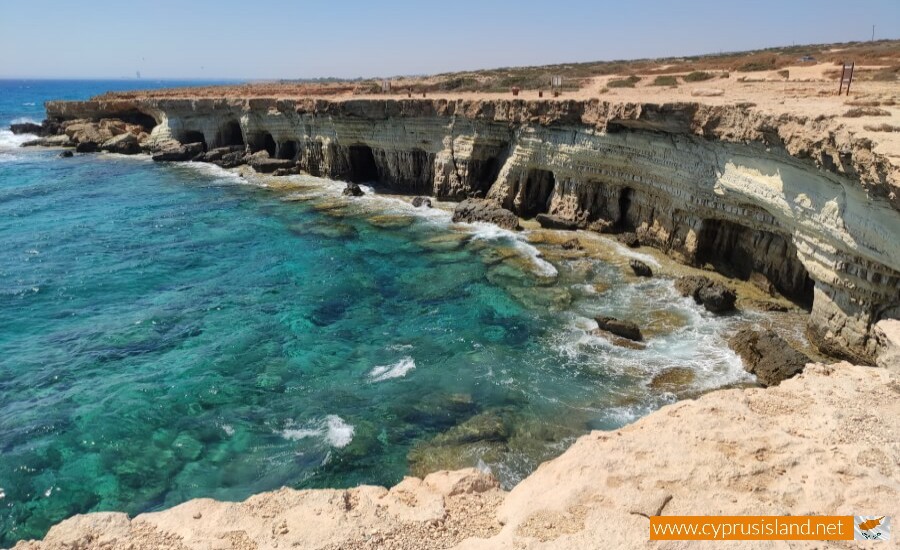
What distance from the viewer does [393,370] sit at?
15.6 meters

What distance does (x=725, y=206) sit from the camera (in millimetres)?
19562

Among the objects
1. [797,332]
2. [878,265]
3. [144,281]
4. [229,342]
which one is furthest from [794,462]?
[144,281]

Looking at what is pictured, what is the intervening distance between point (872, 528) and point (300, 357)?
13666 mm

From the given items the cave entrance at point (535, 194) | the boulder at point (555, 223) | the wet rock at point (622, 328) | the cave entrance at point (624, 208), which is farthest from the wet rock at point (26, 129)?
the wet rock at point (622, 328)

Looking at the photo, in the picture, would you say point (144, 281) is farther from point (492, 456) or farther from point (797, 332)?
point (797, 332)

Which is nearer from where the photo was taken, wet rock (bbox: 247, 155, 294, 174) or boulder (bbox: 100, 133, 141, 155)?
wet rock (bbox: 247, 155, 294, 174)

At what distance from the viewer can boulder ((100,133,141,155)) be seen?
50.2 meters

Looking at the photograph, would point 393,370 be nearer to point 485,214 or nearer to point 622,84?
point 485,214

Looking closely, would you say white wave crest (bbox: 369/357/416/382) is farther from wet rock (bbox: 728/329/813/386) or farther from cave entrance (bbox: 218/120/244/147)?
cave entrance (bbox: 218/120/244/147)

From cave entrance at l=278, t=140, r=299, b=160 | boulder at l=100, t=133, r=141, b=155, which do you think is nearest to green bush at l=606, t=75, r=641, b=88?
cave entrance at l=278, t=140, r=299, b=160

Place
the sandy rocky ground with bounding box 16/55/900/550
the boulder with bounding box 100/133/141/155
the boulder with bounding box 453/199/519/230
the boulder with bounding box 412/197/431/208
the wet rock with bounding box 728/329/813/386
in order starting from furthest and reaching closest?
the boulder with bounding box 100/133/141/155
the boulder with bounding box 412/197/431/208
the boulder with bounding box 453/199/519/230
the wet rock with bounding box 728/329/813/386
the sandy rocky ground with bounding box 16/55/900/550

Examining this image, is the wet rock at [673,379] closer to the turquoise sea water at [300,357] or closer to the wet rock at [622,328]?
the turquoise sea water at [300,357]

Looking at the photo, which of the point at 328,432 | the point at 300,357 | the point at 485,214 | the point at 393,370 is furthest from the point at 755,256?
the point at 300,357

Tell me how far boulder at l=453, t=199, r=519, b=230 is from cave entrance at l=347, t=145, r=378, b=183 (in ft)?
38.3
